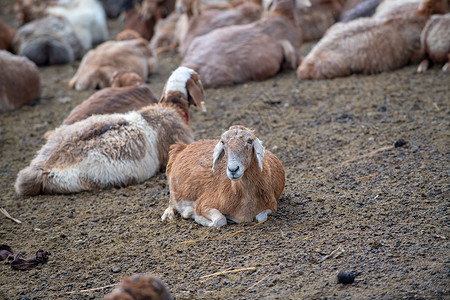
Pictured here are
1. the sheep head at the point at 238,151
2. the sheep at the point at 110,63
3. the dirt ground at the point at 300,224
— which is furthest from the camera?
the sheep at the point at 110,63

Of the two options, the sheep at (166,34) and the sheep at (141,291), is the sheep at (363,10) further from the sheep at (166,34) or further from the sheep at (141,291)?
the sheep at (141,291)

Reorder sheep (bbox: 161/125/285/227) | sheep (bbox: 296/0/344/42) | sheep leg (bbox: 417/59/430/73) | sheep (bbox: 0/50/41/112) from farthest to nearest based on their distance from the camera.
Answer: sheep (bbox: 296/0/344/42) < sheep (bbox: 0/50/41/112) < sheep leg (bbox: 417/59/430/73) < sheep (bbox: 161/125/285/227)

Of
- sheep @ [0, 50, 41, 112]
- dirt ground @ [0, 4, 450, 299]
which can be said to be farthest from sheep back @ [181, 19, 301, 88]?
Result: sheep @ [0, 50, 41, 112]

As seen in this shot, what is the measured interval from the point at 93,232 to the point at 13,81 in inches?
202

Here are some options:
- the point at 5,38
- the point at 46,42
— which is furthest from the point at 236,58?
the point at 5,38

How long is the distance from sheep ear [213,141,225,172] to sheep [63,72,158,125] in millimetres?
2684

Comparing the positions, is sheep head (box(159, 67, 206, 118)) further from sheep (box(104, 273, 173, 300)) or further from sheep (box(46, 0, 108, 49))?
sheep (box(46, 0, 108, 49))

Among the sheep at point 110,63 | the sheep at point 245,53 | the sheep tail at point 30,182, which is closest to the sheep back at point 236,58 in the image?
the sheep at point 245,53

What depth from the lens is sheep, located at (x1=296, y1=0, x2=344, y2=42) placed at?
38.1 feet

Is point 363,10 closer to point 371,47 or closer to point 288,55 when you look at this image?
point 288,55

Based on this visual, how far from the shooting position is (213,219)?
15.3 feet

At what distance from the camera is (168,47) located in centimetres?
1235

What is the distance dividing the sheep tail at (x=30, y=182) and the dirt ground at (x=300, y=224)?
5.3 inches

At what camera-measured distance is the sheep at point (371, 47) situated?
8.60m
